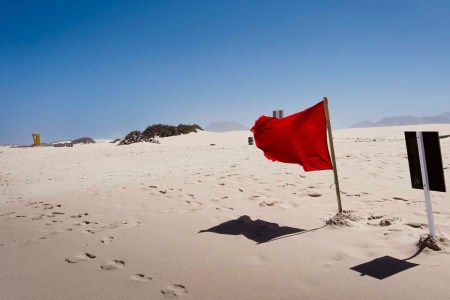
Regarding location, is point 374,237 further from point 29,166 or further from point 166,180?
point 29,166

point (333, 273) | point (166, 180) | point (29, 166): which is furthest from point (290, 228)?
point (29, 166)

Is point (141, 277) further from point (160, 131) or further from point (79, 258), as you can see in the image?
point (160, 131)

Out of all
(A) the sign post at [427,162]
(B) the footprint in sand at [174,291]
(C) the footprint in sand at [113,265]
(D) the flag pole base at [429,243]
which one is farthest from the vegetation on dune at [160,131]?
(D) the flag pole base at [429,243]

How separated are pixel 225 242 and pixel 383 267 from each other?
1.79 m

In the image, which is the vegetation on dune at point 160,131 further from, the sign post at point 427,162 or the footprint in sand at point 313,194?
the sign post at point 427,162

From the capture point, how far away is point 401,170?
848cm

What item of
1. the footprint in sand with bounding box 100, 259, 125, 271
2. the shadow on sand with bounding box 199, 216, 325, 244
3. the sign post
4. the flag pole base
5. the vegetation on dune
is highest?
the vegetation on dune

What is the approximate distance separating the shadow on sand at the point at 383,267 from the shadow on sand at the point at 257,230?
3.70 feet

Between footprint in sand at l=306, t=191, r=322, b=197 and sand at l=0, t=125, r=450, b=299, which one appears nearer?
sand at l=0, t=125, r=450, b=299

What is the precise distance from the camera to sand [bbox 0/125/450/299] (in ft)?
8.90

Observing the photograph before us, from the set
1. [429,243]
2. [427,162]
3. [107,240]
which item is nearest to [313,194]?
[429,243]

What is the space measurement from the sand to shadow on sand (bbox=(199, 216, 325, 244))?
0.02 metres

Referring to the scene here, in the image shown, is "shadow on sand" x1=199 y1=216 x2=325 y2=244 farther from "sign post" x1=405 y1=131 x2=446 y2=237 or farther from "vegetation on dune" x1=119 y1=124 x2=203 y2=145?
"vegetation on dune" x1=119 y1=124 x2=203 y2=145

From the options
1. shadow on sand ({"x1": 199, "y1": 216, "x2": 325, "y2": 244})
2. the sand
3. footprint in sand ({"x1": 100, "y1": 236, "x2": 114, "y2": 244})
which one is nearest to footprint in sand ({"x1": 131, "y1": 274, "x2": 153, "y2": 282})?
the sand
